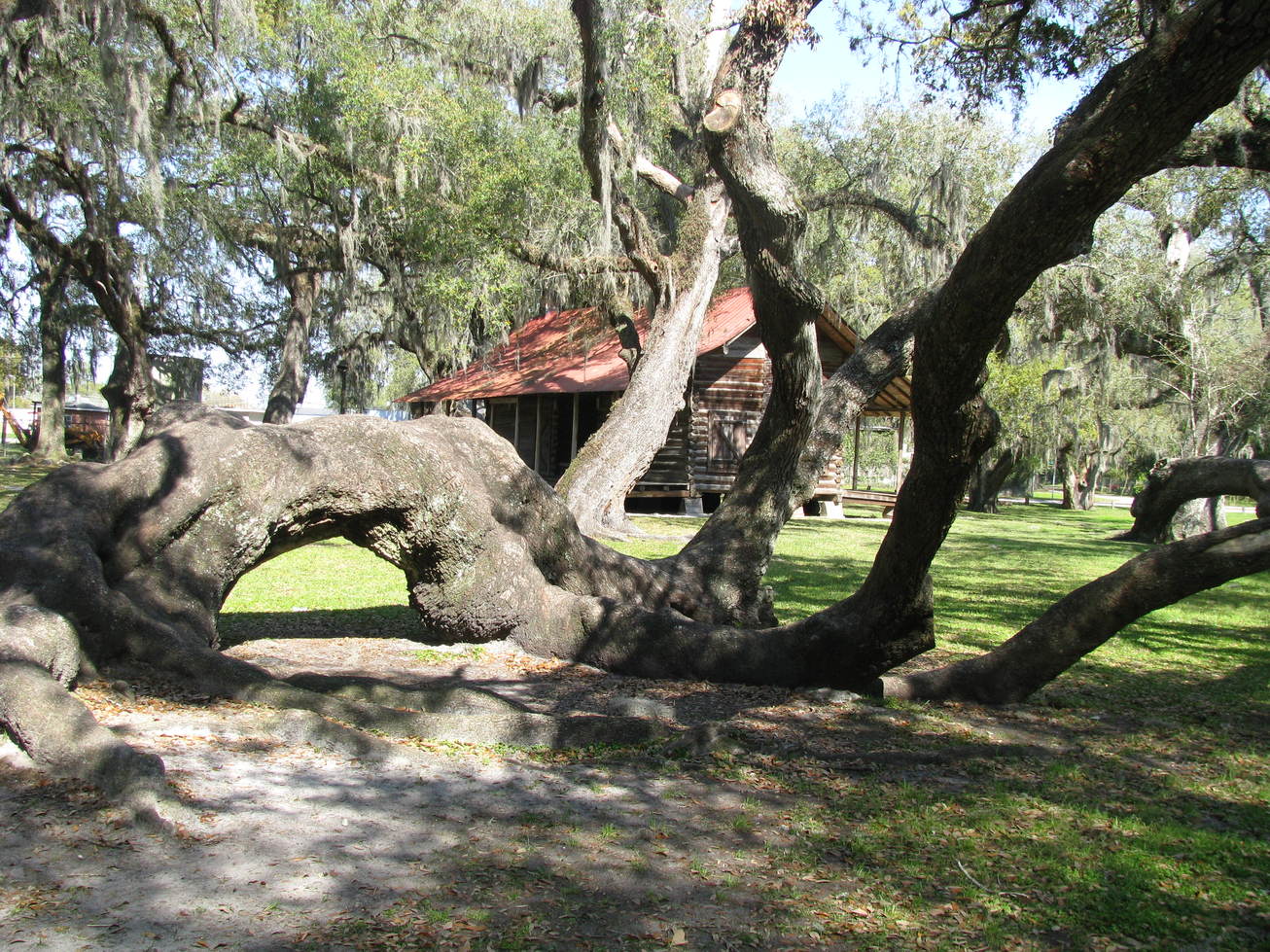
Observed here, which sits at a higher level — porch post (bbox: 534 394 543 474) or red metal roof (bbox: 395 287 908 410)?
red metal roof (bbox: 395 287 908 410)

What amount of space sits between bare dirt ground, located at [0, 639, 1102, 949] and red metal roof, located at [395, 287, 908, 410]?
57.0 ft

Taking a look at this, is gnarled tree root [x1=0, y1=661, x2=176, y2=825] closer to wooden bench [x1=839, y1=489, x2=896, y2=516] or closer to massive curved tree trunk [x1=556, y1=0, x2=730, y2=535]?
massive curved tree trunk [x1=556, y1=0, x2=730, y2=535]

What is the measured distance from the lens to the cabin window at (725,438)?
83.5 ft

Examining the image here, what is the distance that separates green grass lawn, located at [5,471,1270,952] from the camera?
373 cm

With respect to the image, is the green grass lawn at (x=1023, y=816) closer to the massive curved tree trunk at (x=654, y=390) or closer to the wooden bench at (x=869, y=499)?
the massive curved tree trunk at (x=654, y=390)

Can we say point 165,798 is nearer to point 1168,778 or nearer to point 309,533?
point 309,533

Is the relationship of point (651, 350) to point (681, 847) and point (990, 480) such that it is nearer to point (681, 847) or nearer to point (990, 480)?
point (681, 847)

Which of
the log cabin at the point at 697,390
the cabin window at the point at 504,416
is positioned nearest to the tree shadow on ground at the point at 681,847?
the log cabin at the point at 697,390

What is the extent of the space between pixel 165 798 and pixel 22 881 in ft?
2.18

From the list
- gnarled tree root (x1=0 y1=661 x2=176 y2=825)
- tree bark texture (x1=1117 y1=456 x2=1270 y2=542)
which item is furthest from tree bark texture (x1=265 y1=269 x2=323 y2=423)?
gnarled tree root (x1=0 y1=661 x2=176 y2=825)

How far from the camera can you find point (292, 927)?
3268 mm

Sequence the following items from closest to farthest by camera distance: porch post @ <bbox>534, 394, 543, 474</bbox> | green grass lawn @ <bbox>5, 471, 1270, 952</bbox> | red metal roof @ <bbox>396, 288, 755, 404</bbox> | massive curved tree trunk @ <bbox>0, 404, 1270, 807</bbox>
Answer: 1. green grass lawn @ <bbox>5, 471, 1270, 952</bbox>
2. massive curved tree trunk @ <bbox>0, 404, 1270, 807</bbox>
3. red metal roof @ <bbox>396, 288, 755, 404</bbox>
4. porch post @ <bbox>534, 394, 543, 474</bbox>

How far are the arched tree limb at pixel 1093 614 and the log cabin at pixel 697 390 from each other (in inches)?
632

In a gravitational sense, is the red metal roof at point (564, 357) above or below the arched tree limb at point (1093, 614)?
above
